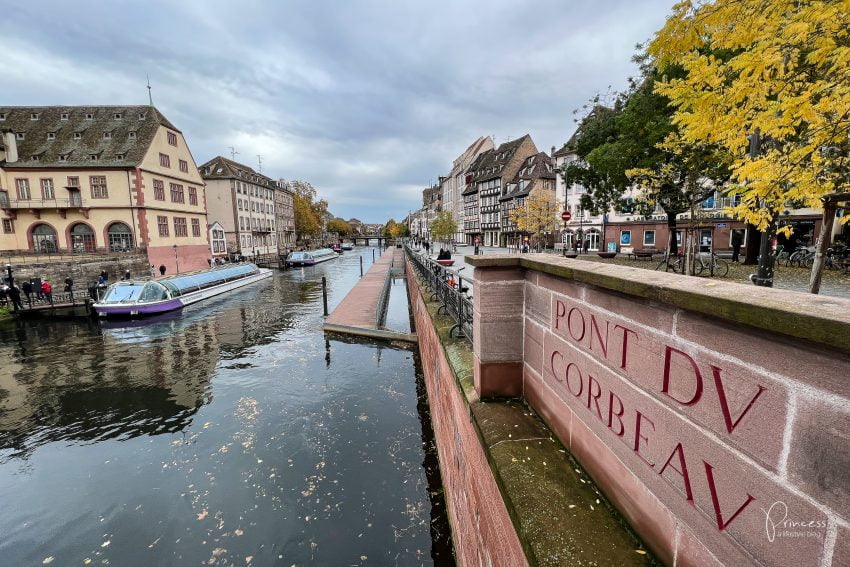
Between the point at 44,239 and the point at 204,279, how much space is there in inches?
740

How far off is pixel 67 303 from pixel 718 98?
1302 inches

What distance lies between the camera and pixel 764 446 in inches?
57.7

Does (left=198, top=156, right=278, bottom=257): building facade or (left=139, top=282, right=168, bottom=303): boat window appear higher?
(left=198, top=156, right=278, bottom=257): building facade

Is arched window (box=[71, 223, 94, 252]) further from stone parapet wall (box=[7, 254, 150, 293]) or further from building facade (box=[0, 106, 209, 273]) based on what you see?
stone parapet wall (box=[7, 254, 150, 293])

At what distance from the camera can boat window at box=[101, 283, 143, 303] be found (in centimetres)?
2164

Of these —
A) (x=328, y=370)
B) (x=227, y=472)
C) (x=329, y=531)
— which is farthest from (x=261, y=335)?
(x=329, y=531)

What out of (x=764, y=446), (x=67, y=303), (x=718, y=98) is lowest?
(x=67, y=303)

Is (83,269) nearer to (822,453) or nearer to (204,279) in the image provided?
(204,279)

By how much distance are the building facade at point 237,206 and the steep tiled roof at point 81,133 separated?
20.5 meters

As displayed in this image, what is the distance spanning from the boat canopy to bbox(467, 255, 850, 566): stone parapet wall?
26795 mm

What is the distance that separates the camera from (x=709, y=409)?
1728mm

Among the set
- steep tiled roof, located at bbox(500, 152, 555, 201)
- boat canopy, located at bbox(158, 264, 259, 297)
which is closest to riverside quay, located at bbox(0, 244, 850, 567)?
boat canopy, located at bbox(158, 264, 259, 297)

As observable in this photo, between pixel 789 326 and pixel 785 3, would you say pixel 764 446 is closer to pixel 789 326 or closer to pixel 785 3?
pixel 789 326

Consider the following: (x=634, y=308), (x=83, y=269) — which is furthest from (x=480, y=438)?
(x=83, y=269)
